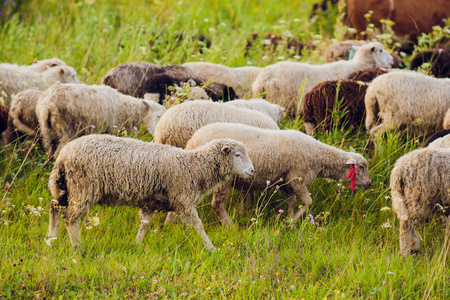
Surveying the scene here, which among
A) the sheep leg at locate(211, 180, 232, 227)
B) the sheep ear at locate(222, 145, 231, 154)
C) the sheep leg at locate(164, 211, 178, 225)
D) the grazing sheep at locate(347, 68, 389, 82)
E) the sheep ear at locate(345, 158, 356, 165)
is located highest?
the sheep ear at locate(222, 145, 231, 154)

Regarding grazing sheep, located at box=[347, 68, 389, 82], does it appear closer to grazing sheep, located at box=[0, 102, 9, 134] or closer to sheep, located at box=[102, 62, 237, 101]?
sheep, located at box=[102, 62, 237, 101]

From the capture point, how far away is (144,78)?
7.94 meters

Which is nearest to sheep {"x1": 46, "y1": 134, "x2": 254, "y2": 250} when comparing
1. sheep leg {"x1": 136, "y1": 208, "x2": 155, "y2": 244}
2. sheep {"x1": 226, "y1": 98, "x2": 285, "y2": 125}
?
sheep leg {"x1": 136, "y1": 208, "x2": 155, "y2": 244}

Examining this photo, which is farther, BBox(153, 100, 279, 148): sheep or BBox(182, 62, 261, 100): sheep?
BBox(182, 62, 261, 100): sheep

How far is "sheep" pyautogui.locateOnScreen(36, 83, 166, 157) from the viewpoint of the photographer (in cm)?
611

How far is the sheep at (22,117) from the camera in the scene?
646cm

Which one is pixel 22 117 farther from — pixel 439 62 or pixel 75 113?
pixel 439 62

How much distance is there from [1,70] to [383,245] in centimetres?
515

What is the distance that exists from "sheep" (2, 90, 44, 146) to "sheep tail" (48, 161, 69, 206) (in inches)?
73.3

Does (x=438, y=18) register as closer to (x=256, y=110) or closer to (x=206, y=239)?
(x=256, y=110)

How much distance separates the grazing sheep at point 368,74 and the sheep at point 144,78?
5.55ft

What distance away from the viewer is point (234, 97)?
7828mm

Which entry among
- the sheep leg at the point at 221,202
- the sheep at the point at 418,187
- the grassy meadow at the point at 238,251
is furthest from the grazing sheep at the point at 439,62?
the sheep leg at the point at 221,202

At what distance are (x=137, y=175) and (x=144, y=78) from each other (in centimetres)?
346
